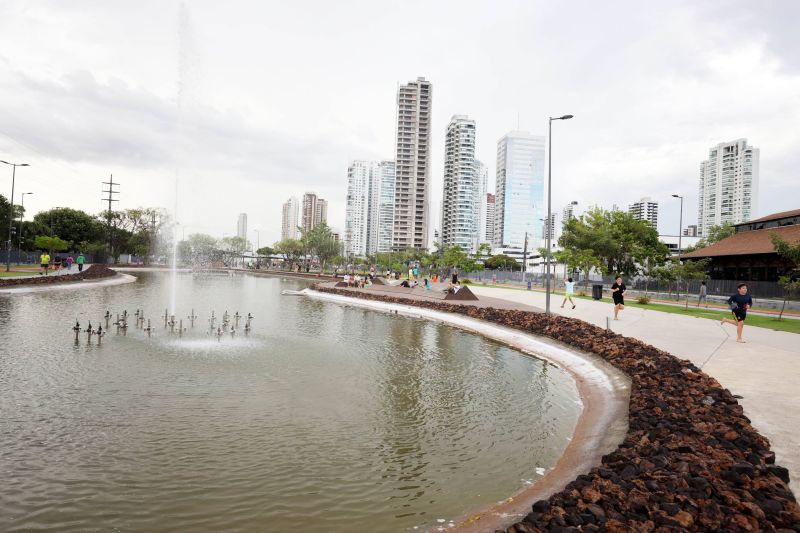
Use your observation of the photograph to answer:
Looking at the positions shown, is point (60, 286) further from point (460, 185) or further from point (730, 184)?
point (730, 184)

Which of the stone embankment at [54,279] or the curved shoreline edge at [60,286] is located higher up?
the stone embankment at [54,279]

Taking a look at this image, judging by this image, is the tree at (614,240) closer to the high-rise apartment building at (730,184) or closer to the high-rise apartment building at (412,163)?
the high-rise apartment building at (730,184)

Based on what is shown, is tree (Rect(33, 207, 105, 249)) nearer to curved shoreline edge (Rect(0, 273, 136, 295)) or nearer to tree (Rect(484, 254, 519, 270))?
curved shoreline edge (Rect(0, 273, 136, 295))

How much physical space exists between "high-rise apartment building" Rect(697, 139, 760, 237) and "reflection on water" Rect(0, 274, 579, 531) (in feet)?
489

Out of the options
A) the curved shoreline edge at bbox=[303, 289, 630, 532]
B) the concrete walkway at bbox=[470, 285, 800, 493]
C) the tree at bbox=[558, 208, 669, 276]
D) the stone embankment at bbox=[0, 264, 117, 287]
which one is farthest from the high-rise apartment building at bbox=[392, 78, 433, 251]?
the curved shoreline edge at bbox=[303, 289, 630, 532]

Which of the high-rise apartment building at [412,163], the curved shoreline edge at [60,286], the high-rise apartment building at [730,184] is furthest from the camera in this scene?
the high-rise apartment building at [412,163]

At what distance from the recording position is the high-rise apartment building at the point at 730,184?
134750 millimetres

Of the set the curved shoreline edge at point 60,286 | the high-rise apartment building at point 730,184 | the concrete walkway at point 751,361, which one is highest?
the high-rise apartment building at point 730,184

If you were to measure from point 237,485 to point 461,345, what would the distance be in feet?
43.5

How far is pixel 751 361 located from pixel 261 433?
1352 cm

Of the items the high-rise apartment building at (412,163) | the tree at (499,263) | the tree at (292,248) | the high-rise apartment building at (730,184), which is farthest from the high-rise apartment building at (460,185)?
the high-rise apartment building at (730,184)

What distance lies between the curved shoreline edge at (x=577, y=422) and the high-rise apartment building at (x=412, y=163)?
14227 centimetres

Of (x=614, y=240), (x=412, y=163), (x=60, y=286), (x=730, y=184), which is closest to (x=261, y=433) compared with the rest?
(x=60, y=286)

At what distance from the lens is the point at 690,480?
572 centimetres
